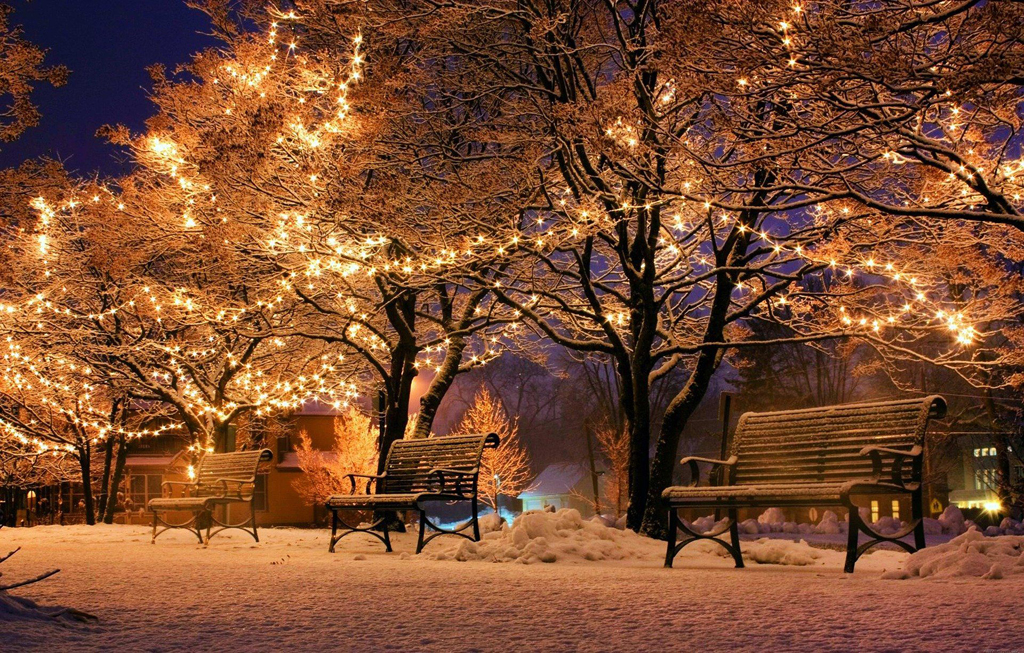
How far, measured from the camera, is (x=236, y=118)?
37.4ft

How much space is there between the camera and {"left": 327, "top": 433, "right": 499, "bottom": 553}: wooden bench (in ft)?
29.9

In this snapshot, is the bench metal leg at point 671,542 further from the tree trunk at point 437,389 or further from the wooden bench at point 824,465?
the tree trunk at point 437,389

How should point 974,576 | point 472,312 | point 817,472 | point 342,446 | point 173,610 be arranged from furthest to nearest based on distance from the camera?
point 342,446, point 472,312, point 817,472, point 974,576, point 173,610

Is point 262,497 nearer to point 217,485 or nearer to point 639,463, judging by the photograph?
point 217,485

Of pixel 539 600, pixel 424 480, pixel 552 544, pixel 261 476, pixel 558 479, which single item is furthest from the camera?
pixel 558 479

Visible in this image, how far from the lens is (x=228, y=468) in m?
12.6

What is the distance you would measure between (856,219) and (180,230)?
8.21 m

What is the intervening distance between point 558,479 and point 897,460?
48.4m

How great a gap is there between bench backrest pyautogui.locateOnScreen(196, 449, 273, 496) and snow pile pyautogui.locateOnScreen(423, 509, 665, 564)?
364 centimetres

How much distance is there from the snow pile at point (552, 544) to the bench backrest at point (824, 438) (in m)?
1.27

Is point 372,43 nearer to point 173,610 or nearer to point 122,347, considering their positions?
point 122,347

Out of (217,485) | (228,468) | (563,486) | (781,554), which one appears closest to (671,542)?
(781,554)

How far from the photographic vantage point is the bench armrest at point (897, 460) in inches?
250

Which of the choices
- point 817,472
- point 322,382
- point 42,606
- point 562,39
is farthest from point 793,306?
point 42,606
